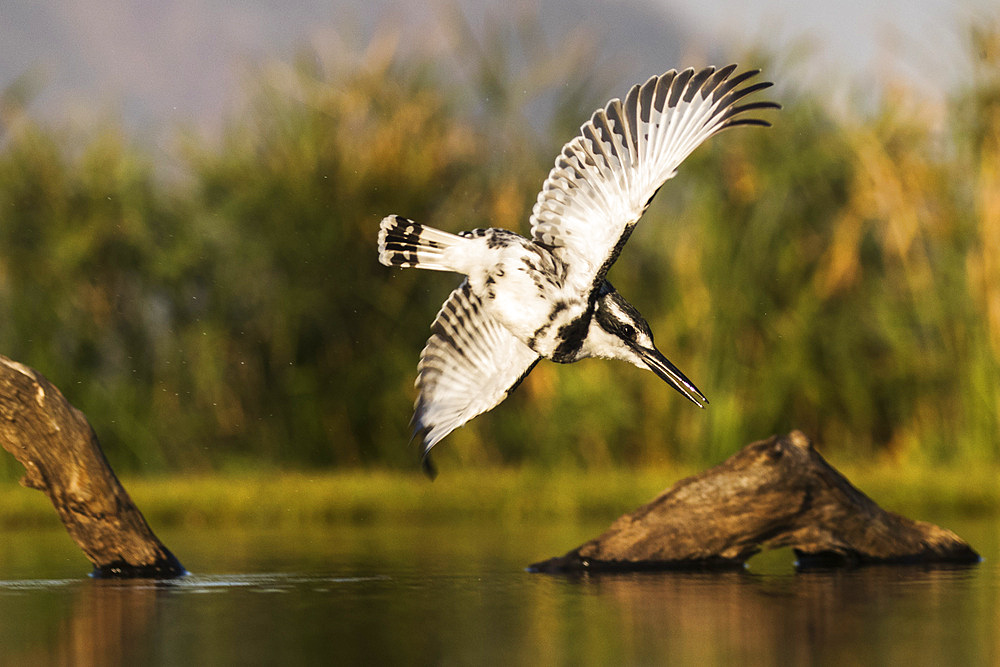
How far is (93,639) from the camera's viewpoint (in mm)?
4105

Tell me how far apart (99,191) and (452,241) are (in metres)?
5.71

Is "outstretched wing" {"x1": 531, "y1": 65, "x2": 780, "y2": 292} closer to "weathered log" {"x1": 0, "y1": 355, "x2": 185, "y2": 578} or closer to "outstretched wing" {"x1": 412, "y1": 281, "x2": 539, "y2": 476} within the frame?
"outstretched wing" {"x1": 412, "y1": 281, "x2": 539, "y2": 476}

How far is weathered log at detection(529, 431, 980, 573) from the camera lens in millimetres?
5863

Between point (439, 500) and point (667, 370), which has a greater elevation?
point (667, 370)

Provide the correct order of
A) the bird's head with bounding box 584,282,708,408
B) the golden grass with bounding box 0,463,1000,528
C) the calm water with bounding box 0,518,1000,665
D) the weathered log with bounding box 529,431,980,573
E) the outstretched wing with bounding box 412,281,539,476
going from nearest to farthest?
the calm water with bounding box 0,518,1000,665 → the bird's head with bounding box 584,282,708,408 → the outstretched wing with bounding box 412,281,539,476 → the weathered log with bounding box 529,431,980,573 → the golden grass with bounding box 0,463,1000,528

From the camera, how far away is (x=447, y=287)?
9.75m

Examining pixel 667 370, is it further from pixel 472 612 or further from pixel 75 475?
pixel 75 475

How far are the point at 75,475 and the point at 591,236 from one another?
7.96 ft

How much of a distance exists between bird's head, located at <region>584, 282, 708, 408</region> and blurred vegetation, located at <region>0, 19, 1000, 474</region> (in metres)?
4.47

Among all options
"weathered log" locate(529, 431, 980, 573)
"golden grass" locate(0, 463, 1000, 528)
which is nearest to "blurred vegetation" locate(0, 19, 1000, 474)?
"golden grass" locate(0, 463, 1000, 528)

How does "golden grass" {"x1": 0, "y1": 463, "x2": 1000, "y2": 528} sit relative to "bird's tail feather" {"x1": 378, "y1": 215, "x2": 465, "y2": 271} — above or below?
below

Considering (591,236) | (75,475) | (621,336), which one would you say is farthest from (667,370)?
(75,475)

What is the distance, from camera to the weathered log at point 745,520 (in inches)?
231

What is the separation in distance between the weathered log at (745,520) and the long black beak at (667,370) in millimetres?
1230
